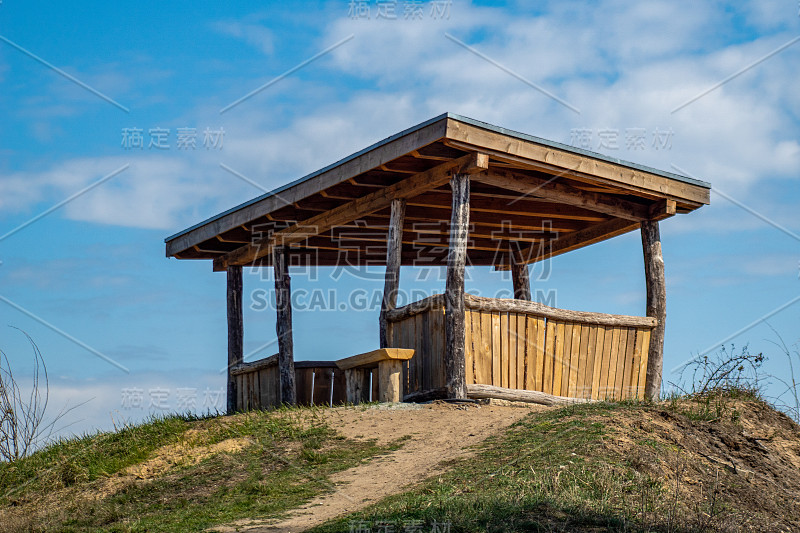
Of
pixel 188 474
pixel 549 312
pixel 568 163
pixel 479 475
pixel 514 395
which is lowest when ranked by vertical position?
pixel 188 474

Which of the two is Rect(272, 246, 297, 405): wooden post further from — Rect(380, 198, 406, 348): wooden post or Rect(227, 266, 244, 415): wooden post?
Rect(380, 198, 406, 348): wooden post

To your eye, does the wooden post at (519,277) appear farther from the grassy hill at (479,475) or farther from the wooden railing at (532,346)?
the grassy hill at (479,475)

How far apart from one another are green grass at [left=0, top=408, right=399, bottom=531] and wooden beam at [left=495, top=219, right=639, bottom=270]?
6.23 m

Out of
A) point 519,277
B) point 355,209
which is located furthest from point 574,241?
point 355,209

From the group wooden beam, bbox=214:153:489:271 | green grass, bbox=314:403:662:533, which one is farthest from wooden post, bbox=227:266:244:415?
green grass, bbox=314:403:662:533

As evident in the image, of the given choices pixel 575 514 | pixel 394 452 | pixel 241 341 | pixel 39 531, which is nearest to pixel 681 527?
pixel 575 514

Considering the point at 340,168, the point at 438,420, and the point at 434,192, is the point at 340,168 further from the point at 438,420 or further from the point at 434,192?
the point at 438,420

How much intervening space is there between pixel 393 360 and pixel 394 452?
7.37 ft

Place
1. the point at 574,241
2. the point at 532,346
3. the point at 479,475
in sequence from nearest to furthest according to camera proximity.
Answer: the point at 479,475
the point at 532,346
the point at 574,241

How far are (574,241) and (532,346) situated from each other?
364cm

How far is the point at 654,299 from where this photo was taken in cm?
1304

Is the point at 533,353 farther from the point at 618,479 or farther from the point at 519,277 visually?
the point at 618,479

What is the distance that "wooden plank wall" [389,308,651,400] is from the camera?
11.3m

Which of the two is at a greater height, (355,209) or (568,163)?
(568,163)
